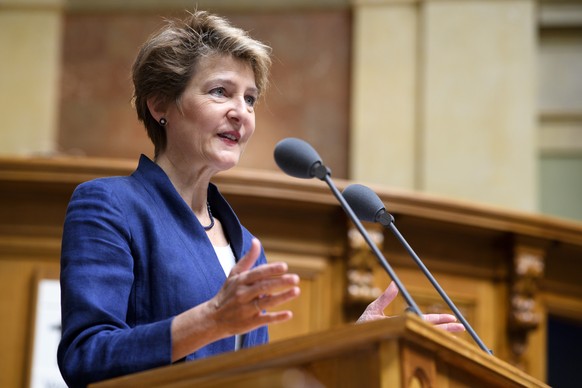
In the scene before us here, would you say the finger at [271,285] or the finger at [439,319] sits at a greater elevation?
the finger at [271,285]

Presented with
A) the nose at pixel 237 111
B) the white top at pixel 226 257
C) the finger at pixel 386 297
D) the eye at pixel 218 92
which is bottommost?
the finger at pixel 386 297

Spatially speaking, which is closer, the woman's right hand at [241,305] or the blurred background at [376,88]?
the woman's right hand at [241,305]

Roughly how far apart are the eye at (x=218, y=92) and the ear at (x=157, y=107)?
5.1 inches

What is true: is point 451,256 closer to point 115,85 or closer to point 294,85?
point 294,85

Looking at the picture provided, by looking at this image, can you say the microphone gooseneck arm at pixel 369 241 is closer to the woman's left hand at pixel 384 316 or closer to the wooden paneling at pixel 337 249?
the woman's left hand at pixel 384 316

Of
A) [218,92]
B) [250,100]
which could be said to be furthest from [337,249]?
[218,92]

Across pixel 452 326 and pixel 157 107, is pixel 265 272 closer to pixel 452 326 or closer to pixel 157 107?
pixel 452 326

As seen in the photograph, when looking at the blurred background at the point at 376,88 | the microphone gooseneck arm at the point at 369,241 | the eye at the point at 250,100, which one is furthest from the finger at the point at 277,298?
the blurred background at the point at 376,88

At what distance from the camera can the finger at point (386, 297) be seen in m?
2.52

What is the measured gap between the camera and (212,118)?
251 centimetres

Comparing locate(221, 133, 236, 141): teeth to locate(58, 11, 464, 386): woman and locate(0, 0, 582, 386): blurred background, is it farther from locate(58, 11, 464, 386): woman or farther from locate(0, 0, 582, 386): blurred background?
locate(0, 0, 582, 386): blurred background

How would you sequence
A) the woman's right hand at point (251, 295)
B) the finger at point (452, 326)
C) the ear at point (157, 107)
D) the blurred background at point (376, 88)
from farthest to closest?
the blurred background at point (376, 88) → the ear at point (157, 107) → the finger at point (452, 326) → the woman's right hand at point (251, 295)

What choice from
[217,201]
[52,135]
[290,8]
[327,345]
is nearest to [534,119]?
[290,8]

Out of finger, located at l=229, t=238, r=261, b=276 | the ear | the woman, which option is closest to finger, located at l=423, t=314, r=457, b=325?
the woman
